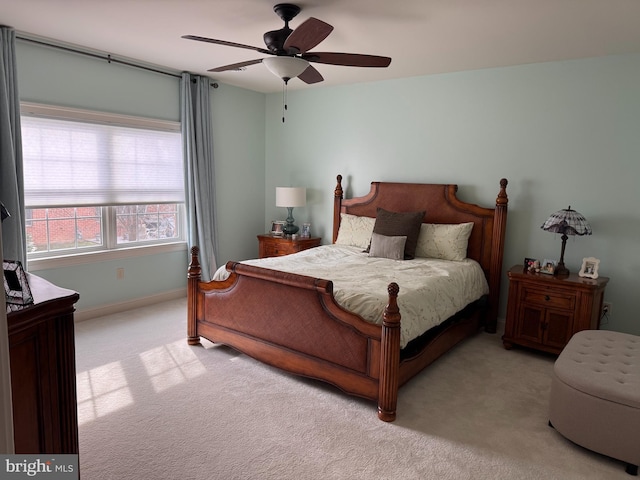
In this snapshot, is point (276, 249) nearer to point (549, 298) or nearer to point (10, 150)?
point (10, 150)

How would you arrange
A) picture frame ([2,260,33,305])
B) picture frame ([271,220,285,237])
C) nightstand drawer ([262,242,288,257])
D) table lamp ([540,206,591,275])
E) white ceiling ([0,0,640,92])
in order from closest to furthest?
picture frame ([2,260,33,305]), white ceiling ([0,0,640,92]), table lamp ([540,206,591,275]), nightstand drawer ([262,242,288,257]), picture frame ([271,220,285,237])

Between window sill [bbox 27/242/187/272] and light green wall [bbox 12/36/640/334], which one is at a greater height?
light green wall [bbox 12/36/640/334]

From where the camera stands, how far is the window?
152 inches

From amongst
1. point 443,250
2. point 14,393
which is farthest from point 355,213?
point 14,393

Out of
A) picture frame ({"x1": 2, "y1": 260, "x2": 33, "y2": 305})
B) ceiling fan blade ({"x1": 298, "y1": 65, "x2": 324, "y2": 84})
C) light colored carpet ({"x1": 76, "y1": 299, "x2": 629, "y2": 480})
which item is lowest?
light colored carpet ({"x1": 76, "y1": 299, "x2": 629, "y2": 480})

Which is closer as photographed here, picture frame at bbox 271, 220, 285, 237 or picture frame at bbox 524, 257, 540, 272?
picture frame at bbox 524, 257, 540, 272

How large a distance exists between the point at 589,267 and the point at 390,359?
211 centimetres

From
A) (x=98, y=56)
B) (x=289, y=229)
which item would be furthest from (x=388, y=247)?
(x=98, y=56)

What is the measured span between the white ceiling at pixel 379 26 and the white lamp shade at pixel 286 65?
0.35 meters

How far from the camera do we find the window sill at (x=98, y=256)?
12.8ft

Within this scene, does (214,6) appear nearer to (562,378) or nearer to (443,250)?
(443,250)

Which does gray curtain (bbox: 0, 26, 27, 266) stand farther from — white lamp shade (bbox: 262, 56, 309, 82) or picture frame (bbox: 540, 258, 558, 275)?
picture frame (bbox: 540, 258, 558, 275)

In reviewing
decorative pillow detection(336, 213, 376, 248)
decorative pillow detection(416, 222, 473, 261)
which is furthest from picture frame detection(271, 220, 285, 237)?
decorative pillow detection(416, 222, 473, 261)

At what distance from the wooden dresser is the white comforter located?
172 cm
